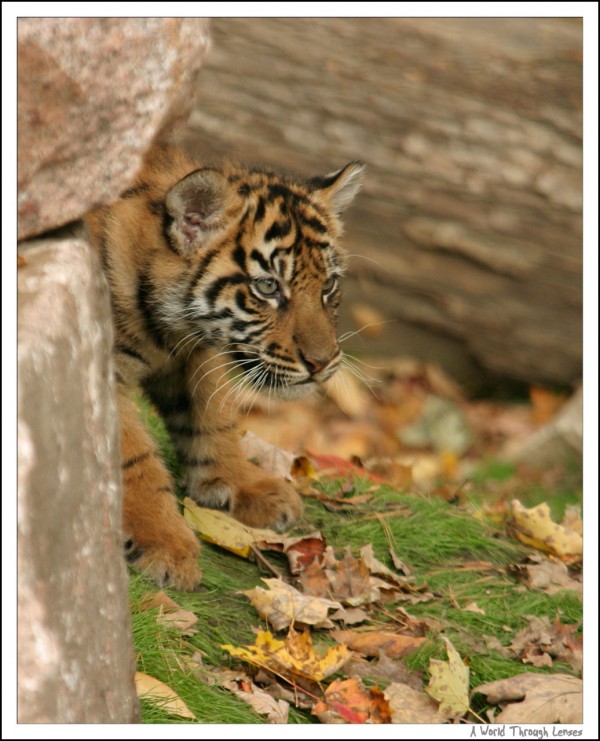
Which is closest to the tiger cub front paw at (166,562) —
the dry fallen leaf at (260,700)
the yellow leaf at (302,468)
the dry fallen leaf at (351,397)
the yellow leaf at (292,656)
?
the yellow leaf at (292,656)

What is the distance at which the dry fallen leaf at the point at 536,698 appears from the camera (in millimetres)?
2852

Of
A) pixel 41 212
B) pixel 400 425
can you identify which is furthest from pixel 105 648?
pixel 400 425

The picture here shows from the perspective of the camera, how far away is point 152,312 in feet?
11.0

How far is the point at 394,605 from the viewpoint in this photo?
11.0 ft

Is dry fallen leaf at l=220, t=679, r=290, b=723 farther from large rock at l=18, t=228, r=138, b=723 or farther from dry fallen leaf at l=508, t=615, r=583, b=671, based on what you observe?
dry fallen leaf at l=508, t=615, r=583, b=671

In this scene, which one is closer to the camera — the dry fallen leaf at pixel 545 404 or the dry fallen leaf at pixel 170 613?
the dry fallen leaf at pixel 170 613

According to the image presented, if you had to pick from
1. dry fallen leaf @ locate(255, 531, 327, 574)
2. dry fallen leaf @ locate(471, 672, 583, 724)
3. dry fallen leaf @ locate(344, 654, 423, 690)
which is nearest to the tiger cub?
dry fallen leaf @ locate(255, 531, 327, 574)

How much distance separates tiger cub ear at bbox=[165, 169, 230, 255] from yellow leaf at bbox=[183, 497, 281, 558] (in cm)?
92

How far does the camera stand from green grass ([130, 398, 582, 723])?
8.58 feet

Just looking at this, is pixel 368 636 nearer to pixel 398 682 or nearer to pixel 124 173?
pixel 398 682

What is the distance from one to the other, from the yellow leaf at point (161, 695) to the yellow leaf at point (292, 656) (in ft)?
0.93

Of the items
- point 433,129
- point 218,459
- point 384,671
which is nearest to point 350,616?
point 384,671

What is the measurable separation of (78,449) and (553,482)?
4601 millimetres

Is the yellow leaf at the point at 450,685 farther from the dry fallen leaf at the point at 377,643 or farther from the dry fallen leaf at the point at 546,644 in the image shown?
the dry fallen leaf at the point at 546,644
